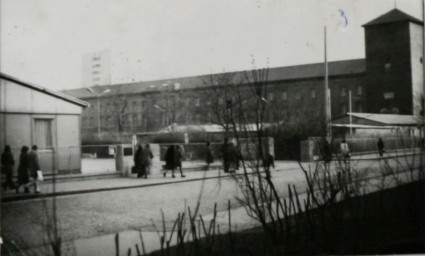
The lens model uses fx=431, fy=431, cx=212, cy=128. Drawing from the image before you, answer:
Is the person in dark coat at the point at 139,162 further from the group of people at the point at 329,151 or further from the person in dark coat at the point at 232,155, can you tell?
the group of people at the point at 329,151

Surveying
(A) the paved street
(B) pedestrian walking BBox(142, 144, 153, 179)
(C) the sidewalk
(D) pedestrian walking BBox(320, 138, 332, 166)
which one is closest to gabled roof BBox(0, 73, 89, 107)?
(A) the paved street

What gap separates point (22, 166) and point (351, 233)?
383 cm

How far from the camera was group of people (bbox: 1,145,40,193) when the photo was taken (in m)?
4.25

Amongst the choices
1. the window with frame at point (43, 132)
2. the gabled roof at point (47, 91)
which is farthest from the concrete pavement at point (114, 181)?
the gabled roof at point (47, 91)

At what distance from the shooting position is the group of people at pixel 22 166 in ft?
14.0

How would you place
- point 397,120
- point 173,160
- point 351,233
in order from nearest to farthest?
point 351,233 < point 397,120 < point 173,160

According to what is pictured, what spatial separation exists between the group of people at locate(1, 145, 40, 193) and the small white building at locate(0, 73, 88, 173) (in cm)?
7

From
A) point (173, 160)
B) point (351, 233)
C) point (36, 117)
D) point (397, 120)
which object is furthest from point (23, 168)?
point (173, 160)

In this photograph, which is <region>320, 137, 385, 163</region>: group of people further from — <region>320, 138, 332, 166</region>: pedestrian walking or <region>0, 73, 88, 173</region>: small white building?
<region>0, 73, 88, 173</region>: small white building

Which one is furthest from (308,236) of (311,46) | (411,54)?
(411,54)

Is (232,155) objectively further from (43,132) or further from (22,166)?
(22,166)

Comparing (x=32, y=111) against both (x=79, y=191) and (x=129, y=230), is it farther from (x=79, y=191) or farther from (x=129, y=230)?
(x=79, y=191)

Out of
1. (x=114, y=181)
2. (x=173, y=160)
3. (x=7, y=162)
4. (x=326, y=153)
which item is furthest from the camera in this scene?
(x=173, y=160)

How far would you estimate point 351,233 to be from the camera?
17.2ft
